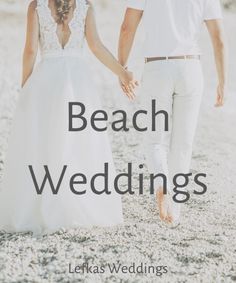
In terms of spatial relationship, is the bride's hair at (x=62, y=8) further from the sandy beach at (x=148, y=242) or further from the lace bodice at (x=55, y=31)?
the sandy beach at (x=148, y=242)

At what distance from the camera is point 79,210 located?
18.2ft

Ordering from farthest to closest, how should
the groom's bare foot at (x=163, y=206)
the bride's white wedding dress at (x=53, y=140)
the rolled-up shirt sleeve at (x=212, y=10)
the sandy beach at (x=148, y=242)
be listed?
1. the groom's bare foot at (x=163, y=206)
2. the rolled-up shirt sleeve at (x=212, y=10)
3. the bride's white wedding dress at (x=53, y=140)
4. the sandy beach at (x=148, y=242)

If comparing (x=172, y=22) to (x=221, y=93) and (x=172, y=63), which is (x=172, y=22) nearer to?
(x=172, y=63)

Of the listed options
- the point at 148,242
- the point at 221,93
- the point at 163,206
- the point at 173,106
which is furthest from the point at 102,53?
the point at 148,242

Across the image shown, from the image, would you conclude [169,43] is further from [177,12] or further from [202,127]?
[202,127]

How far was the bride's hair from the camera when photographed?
536cm

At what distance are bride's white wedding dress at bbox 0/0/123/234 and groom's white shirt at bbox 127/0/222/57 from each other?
0.48m

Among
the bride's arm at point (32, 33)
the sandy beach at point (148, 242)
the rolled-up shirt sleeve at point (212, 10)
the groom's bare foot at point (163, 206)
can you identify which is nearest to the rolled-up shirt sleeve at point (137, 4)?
the rolled-up shirt sleeve at point (212, 10)

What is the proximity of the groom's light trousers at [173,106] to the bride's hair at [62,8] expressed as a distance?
70 cm

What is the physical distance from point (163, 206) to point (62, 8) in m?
1.60

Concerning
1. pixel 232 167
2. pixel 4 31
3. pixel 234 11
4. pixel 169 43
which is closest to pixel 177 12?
pixel 169 43

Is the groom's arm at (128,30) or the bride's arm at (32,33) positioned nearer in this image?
the bride's arm at (32,33)

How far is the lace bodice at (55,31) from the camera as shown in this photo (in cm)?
537

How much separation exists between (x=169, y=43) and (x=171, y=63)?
0.14 m
